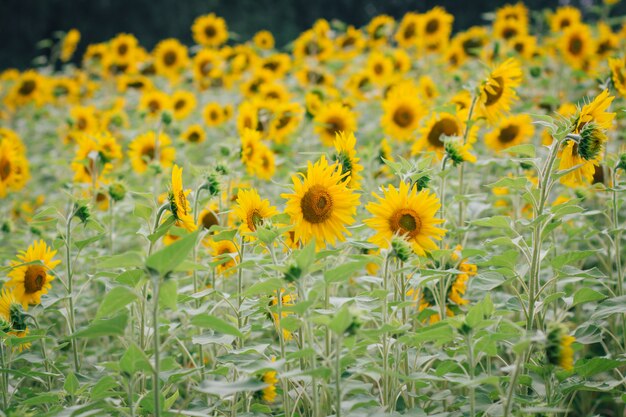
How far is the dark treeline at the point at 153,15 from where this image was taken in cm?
1204

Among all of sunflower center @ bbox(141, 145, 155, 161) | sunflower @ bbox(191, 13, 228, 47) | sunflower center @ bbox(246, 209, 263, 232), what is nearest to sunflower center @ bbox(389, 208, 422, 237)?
sunflower center @ bbox(246, 209, 263, 232)

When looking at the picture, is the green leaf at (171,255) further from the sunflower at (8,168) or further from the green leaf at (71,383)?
the sunflower at (8,168)

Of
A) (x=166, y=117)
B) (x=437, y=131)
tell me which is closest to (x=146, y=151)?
(x=166, y=117)

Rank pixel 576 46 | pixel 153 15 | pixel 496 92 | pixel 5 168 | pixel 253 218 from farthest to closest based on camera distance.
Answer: pixel 153 15 → pixel 576 46 → pixel 5 168 → pixel 496 92 → pixel 253 218

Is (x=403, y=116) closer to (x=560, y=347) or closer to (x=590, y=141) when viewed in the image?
(x=590, y=141)

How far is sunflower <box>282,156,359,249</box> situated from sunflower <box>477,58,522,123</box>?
898mm

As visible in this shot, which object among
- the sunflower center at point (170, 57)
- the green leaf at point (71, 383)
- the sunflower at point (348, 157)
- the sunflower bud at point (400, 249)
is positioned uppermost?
the sunflower center at point (170, 57)

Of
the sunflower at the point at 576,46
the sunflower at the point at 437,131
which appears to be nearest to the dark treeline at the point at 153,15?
the sunflower at the point at 576,46

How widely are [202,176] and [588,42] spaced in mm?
3178

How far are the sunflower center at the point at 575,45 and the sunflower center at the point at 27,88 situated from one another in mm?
4081

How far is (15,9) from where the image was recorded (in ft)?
39.7

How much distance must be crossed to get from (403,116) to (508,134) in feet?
1.66

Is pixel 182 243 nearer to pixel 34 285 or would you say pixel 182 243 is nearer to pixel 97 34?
pixel 34 285

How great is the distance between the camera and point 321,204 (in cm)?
167
